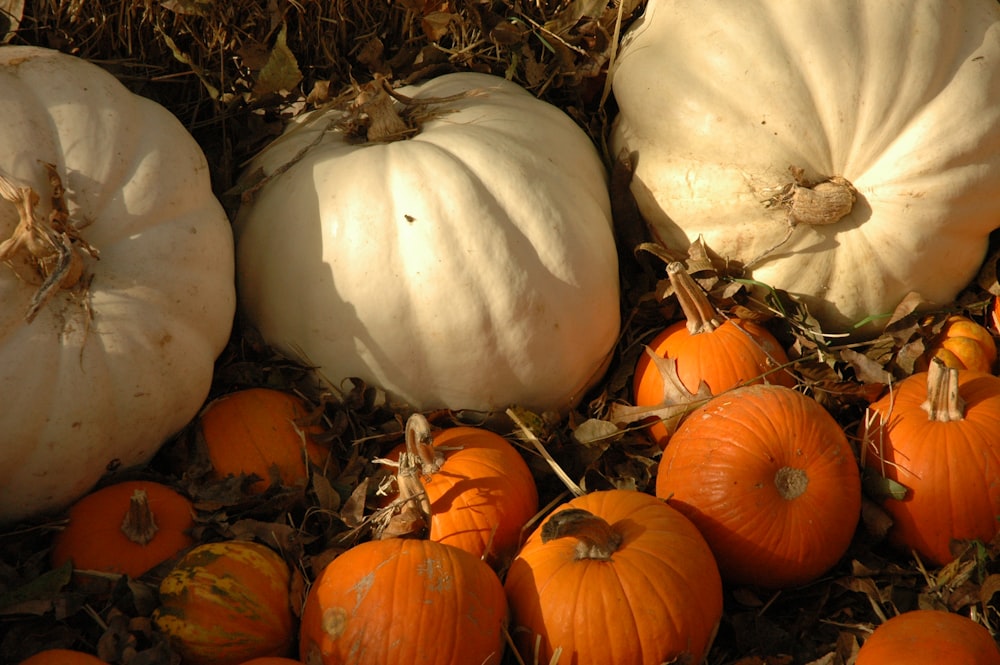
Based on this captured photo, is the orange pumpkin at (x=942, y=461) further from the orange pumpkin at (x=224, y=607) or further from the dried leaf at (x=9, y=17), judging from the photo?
the dried leaf at (x=9, y=17)

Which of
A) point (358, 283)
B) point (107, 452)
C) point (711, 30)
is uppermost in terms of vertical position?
point (711, 30)

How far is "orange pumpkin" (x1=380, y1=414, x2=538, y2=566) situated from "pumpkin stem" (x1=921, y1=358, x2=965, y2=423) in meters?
0.96

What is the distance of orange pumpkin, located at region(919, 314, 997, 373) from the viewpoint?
2457 mm

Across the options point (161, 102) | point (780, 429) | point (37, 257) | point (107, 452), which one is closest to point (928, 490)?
point (780, 429)

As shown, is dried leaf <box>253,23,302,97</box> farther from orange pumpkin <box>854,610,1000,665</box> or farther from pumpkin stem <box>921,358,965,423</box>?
orange pumpkin <box>854,610,1000,665</box>

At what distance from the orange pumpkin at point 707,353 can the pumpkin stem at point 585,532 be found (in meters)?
0.58

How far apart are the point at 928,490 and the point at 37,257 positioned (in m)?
2.00

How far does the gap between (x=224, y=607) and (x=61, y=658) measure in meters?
0.30

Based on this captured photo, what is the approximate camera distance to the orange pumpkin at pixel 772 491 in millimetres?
2029

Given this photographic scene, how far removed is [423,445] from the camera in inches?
83.2

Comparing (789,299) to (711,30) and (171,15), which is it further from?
(171,15)

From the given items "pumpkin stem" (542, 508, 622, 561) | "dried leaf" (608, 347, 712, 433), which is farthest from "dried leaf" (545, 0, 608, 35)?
"pumpkin stem" (542, 508, 622, 561)

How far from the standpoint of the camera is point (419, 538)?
78.7 inches

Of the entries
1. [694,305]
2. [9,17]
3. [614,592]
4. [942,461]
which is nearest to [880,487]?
[942,461]
